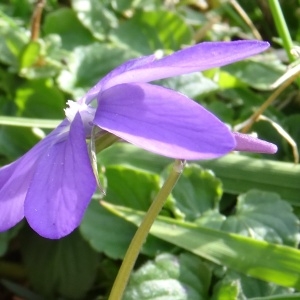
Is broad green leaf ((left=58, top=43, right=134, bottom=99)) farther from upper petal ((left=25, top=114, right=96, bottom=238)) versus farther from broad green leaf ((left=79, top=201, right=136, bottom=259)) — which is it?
upper petal ((left=25, top=114, right=96, bottom=238))

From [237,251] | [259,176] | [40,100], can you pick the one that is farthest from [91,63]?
[237,251]

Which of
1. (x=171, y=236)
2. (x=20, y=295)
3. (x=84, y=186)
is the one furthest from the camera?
(x=20, y=295)

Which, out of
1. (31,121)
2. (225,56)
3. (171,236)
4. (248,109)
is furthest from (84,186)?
(248,109)

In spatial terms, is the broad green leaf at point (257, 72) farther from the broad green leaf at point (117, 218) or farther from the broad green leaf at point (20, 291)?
the broad green leaf at point (20, 291)

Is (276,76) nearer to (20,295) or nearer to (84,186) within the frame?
(20,295)

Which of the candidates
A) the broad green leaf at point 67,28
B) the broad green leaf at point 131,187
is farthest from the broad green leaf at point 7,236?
the broad green leaf at point 67,28
